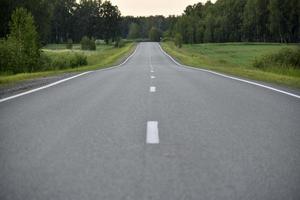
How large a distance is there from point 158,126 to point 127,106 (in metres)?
2.81

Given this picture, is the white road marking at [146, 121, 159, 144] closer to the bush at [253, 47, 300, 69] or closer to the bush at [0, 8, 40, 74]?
the bush at [253, 47, 300, 69]

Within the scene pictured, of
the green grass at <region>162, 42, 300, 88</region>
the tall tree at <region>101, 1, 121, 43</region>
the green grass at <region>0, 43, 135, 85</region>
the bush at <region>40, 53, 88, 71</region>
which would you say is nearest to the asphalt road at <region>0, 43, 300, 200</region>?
the green grass at <region>162, 42, 300, 88</region>

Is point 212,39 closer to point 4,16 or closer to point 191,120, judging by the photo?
point 4,16

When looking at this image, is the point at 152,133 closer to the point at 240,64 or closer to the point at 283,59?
the point at 283,59

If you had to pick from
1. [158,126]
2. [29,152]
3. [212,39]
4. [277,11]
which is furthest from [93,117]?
[212,39]

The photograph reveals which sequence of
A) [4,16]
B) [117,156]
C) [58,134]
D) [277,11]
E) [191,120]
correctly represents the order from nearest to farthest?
[117,156]
[58,134]
[191,120]
[4,16]
[277,11]

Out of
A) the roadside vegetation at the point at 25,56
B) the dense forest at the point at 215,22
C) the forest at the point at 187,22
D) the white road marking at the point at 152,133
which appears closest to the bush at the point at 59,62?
the roadside vegetation at the point at 25,56

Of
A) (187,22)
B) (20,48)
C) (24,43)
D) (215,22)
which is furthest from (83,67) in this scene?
(187,22)

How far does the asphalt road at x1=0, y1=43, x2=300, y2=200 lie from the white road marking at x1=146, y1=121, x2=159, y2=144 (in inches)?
2.8

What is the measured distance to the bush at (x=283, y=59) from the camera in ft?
92.2

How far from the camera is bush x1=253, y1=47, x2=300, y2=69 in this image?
2812 cm

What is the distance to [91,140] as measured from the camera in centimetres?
696

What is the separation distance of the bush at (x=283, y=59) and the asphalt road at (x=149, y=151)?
58.8 feet

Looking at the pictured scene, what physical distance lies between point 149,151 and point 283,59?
24554 millimetres
